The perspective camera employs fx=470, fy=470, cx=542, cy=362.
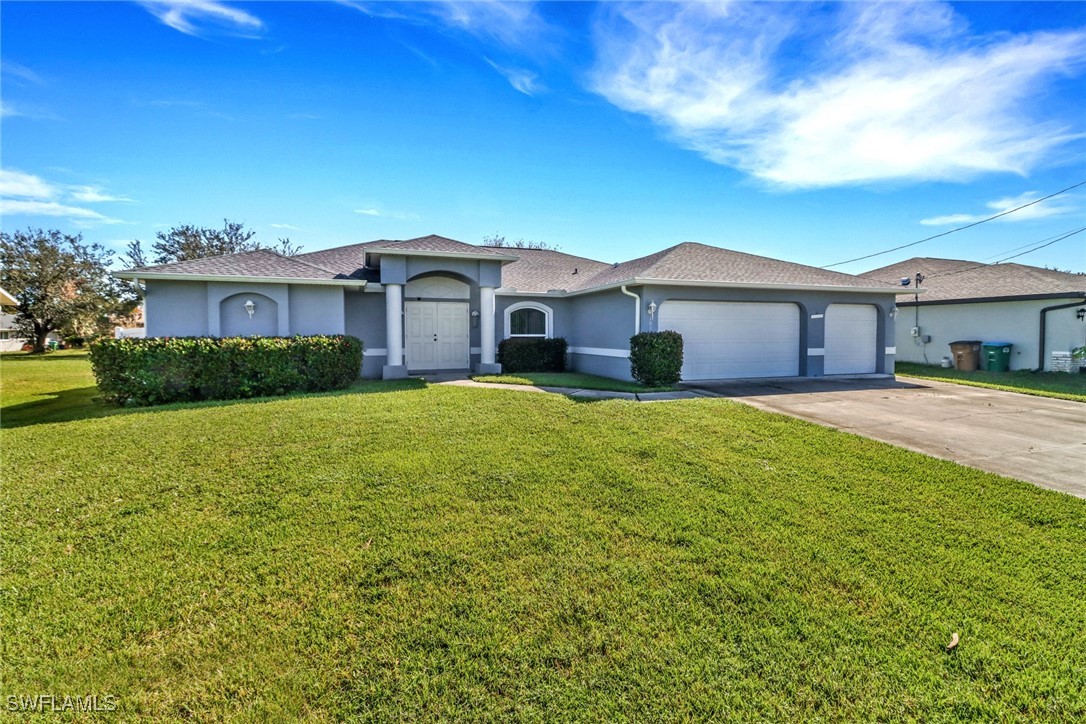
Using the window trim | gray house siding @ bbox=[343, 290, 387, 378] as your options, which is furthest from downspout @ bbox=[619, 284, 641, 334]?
gray house siding @ bbox=[343, 290, 387, 378]

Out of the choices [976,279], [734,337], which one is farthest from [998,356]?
[734,337]

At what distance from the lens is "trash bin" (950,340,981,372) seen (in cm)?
1534

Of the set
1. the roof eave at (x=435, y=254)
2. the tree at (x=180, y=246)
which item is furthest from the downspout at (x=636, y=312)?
the tree at (x=180, y=246)

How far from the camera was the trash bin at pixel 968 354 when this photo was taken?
50.3ft

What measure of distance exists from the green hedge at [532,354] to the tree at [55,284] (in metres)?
26.8

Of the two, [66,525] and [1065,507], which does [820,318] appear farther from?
[66,525]

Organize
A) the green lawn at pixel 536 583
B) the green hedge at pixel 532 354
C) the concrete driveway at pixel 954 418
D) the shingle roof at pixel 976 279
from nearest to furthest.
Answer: the green lawn at pixel 536 583 → the concrete driveway at pixel 954 418 → the green hedge at pixel 532 354 → the shingle roof at pixel 976 279

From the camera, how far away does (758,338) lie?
1283 centimetres

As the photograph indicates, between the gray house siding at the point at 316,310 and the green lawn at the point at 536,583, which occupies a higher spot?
the gray house siding at the point at 316,310

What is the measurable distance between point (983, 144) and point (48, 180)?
23.0m

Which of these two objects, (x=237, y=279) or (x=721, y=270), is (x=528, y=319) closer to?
(x=721, y=270)

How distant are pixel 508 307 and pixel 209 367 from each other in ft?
26.7

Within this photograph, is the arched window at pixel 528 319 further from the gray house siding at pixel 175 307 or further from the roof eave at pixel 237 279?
the gray house siding at pixel 175 307

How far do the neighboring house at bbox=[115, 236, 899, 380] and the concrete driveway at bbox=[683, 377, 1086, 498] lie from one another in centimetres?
154
